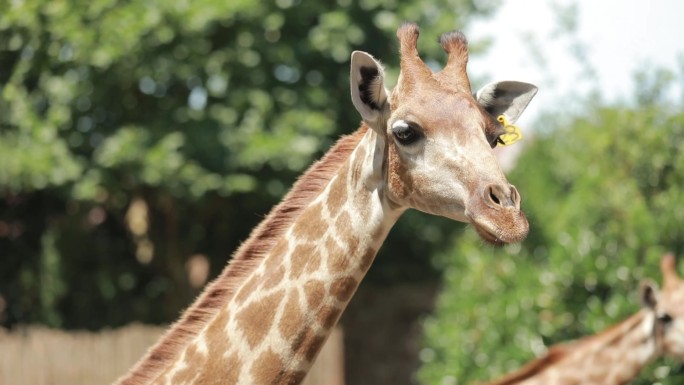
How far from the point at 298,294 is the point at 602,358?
4.41 meters

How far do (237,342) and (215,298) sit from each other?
0.86 ft

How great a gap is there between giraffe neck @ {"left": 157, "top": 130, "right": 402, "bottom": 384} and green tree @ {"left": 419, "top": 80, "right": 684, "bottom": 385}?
5.94 metres

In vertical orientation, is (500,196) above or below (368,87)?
below

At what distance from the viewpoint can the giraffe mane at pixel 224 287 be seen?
432 cm

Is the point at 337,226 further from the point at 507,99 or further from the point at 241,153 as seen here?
the point at 241,153

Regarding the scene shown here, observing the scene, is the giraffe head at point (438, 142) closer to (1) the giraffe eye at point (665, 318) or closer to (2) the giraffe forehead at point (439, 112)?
(2) the giraffe forehead at point (439, 112)

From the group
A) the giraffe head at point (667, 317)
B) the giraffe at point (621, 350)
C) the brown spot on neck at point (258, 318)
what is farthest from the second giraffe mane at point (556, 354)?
the brown spot on neck at point (258, 318)

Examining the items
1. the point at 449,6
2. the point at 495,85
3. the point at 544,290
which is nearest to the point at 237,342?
the point at 495,85

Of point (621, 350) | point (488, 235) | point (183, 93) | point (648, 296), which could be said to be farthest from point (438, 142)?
Result: point (183, 93)

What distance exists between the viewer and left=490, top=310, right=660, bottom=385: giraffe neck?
7664 millimetres

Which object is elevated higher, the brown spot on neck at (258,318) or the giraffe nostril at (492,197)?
the giraffe nostril at (492,197)

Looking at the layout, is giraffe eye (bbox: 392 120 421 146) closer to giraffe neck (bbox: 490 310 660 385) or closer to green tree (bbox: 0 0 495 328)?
giraffe neck (bbox: 490 310 660 385)

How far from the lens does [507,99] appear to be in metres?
4.59

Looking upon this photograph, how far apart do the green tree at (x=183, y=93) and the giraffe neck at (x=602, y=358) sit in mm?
6125
